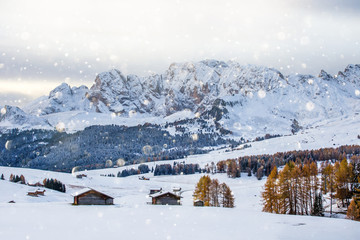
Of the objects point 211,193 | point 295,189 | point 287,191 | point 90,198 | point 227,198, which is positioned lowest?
point 227,198

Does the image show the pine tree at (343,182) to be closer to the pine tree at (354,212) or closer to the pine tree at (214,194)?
the pine tree at (354,212)

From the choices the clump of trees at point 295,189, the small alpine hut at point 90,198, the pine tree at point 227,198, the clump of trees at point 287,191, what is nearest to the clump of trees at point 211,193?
the pine tree at point 227,198

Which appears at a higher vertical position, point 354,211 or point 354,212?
point 354,211

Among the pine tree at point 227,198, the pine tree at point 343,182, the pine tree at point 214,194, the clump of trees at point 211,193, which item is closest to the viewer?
the pine tree at point 343,182

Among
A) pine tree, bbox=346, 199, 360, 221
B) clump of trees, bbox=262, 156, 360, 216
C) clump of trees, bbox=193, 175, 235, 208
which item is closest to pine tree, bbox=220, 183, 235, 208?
clump of trees, bbox=193, 175, 235, 208

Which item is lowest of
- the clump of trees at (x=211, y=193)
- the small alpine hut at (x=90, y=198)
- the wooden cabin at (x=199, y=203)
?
the wooden cabin at (x=199, y=203)

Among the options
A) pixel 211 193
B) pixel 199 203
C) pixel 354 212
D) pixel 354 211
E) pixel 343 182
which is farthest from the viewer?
pixel 211 193

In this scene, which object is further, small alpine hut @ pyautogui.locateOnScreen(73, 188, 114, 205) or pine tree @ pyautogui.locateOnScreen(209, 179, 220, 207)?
pine tree @ pyautogui.locateOnScreen(209, 179, 220, 207)

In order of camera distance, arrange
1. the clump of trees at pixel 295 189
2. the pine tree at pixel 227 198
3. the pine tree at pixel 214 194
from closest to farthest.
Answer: the clump of trees at pixel 295 189 → the pine tree at pixel 214 194 → the pine tree at pixel 227 198

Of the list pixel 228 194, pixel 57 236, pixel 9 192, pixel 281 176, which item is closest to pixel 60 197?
pixel 9 192

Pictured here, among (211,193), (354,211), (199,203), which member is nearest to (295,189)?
(354,211)

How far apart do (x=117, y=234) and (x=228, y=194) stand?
187 ft

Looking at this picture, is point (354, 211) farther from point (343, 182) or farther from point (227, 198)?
point (227, 198)

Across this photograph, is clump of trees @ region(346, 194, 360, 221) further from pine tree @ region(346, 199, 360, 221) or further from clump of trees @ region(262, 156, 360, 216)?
clump of trees @ region(262, 156, 360, 216)
